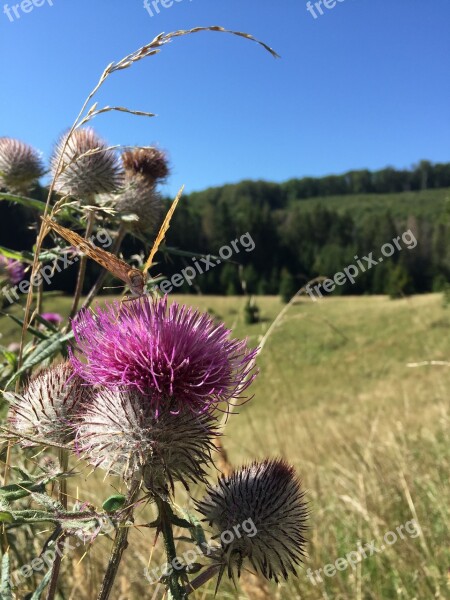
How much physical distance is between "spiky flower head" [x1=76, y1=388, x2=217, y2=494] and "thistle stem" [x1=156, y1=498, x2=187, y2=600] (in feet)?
0.26

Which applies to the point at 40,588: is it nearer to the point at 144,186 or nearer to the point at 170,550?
the point at 170,550

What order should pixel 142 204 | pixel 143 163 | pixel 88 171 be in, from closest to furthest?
pixel 88 171
pixel 142 204
pixel 143 163

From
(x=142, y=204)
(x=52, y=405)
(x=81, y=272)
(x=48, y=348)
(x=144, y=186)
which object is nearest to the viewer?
(x=52, y=405)

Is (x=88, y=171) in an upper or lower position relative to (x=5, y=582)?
upper

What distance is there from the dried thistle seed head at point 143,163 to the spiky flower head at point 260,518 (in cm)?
257

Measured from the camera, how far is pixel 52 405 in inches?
74.9

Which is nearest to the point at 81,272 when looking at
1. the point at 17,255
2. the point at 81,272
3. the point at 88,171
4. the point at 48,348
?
the point at 81,272

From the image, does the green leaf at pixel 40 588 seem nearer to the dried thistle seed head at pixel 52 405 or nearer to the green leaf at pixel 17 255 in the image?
the dried thistle seed head at pixel 52 405

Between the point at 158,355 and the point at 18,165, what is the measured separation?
2.73 meters

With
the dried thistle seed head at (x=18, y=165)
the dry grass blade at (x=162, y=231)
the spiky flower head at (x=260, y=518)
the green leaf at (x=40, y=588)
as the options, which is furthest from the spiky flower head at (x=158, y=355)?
the dried thistle seed head at (x=18, y=165)

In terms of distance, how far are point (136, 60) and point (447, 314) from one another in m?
46.9

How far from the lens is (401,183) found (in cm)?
19862

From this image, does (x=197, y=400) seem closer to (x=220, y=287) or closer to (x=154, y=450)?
(x=154, y=450)

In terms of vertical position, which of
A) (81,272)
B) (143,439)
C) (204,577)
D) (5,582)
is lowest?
(204,577)
